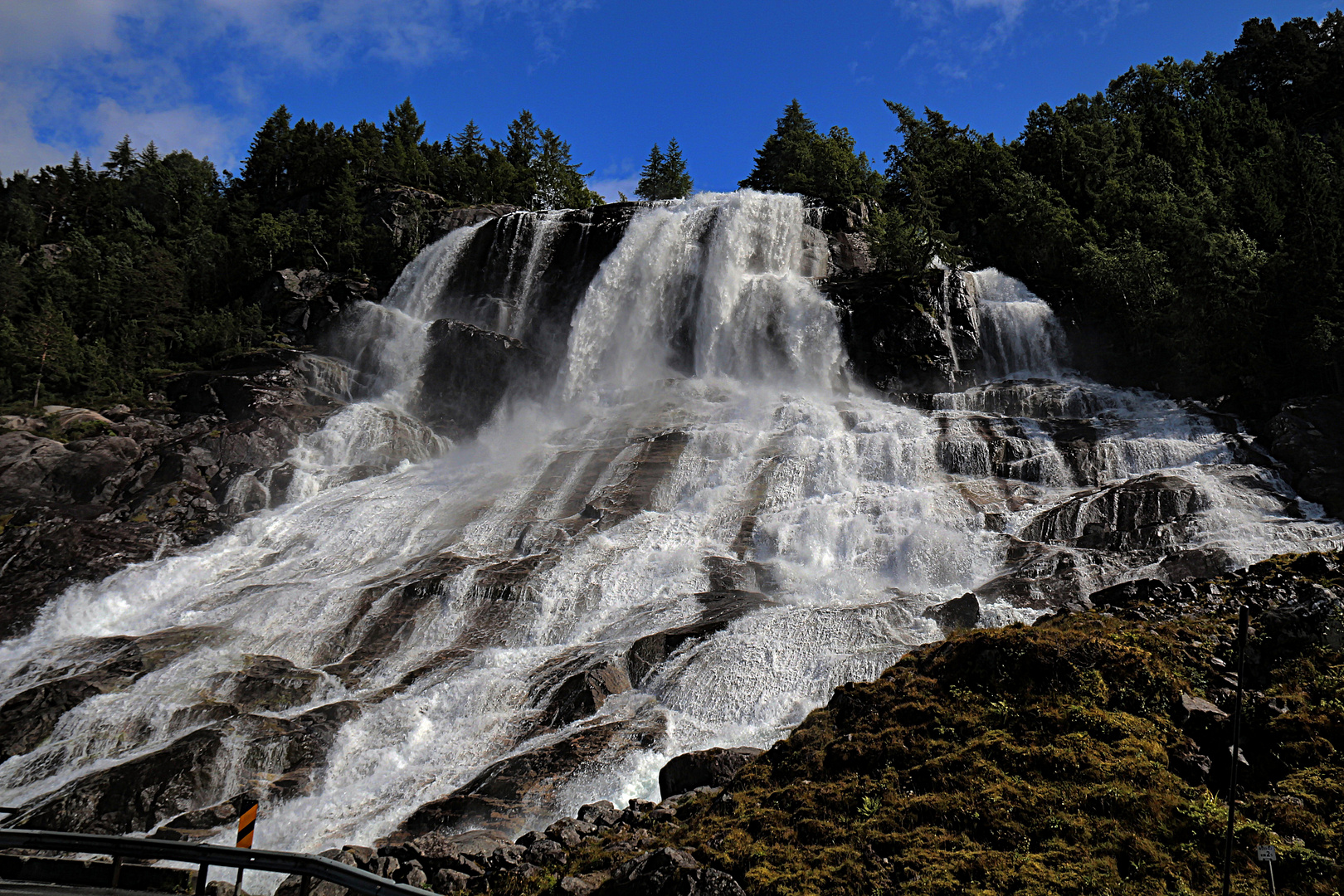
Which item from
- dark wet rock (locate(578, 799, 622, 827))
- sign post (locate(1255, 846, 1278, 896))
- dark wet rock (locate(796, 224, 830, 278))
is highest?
dark wet rock (locate(796, 224, 830, 278))

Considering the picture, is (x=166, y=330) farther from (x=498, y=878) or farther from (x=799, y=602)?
(x=498, y=878)

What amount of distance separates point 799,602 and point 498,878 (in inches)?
515

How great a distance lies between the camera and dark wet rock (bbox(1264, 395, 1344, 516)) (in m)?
24.2

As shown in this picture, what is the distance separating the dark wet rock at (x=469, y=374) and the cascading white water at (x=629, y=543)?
139 centimetres

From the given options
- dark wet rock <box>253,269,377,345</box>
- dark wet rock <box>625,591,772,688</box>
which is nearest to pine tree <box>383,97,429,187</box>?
dark wet rock <box>253,269,377,345</box>

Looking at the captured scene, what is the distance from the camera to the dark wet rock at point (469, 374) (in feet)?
144

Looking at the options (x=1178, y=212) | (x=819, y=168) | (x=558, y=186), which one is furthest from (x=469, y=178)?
(x=1178, y=212)

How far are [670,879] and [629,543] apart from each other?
17850mm

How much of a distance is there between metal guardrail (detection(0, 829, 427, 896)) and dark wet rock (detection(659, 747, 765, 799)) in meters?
5.58

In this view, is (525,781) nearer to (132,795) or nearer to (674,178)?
(132,795)

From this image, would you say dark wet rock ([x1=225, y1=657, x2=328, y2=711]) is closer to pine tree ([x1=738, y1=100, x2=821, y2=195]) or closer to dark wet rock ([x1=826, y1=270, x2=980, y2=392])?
dark wet rock ([x1=826, y1=270, x2=980, y2=392])

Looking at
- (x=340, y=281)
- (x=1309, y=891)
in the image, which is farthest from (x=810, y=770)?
(x=340, y=281)

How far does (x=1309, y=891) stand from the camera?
740 cm

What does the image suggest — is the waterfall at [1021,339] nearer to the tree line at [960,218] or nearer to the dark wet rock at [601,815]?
the tree line at [960,218]
